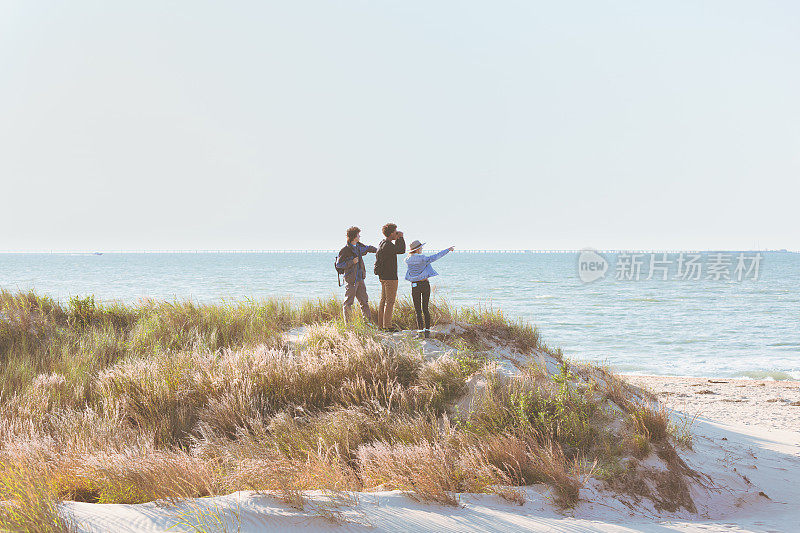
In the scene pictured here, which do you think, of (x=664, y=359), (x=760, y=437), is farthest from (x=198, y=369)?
(x=664, y=359)

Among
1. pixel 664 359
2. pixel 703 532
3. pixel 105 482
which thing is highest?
pixel 105 482

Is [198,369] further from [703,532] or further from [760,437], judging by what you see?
[760,437]

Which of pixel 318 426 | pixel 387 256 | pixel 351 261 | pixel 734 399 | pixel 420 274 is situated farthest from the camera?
pixel 734 399

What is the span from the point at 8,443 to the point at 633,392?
8919 millimetres

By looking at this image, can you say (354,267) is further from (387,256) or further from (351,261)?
(387,256)

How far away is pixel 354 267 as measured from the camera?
9641 mm

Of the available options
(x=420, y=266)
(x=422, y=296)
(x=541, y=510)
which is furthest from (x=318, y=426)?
(x=420, y=266)

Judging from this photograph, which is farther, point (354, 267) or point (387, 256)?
point (354, 267)

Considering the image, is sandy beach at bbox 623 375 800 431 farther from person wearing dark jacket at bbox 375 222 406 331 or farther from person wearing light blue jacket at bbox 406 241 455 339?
person wearing dark jacket at bbox 375 222 406 331

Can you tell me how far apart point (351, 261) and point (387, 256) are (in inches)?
31.6

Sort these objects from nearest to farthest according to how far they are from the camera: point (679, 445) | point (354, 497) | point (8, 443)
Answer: point (354, 497), point (8, 443), point (679, 445)

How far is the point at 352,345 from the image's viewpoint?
301 inches

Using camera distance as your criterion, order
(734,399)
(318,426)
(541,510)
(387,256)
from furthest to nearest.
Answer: (734,399) < (387,256) < (318,426) < (541,510)

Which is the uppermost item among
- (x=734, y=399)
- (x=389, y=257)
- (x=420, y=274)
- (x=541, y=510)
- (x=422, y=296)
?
(x=389, y=257)
